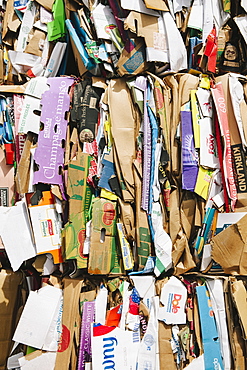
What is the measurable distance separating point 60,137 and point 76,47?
375 millimetres

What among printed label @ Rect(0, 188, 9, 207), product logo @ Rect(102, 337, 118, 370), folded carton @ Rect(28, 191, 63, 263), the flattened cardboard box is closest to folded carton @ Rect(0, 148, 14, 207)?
printed label @ Rect(0, 188, 9, 207)

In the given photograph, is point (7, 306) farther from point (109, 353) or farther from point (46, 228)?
point (109, 353)

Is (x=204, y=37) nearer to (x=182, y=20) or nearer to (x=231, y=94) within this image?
(x=182, y=20)

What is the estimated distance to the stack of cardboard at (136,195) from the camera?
5.04 ft

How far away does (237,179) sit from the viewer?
1.57 m

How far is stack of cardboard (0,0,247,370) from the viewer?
154 cm

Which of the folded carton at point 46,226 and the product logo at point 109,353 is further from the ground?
the folded carton at point 46,226

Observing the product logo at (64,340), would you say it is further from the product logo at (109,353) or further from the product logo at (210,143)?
the product logo at (210,143)

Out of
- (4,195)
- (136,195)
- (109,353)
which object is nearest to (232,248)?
(136,195)

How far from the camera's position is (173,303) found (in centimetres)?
155

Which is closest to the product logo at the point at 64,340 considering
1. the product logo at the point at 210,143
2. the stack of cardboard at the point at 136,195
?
the stack of cardboard at the point at 136,195

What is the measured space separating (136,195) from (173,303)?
1.40 ft

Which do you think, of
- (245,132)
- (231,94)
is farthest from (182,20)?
(245,132)

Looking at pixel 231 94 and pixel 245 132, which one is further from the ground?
pixel 231 94
